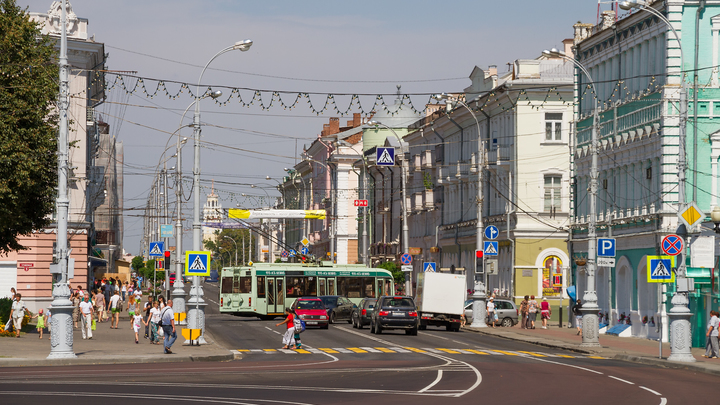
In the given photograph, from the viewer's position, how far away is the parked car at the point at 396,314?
138 feet

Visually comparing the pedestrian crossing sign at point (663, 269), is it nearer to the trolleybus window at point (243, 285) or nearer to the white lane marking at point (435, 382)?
the white lane marking at point (435, 382)

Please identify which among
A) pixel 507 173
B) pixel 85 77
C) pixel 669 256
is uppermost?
pixel 85 77

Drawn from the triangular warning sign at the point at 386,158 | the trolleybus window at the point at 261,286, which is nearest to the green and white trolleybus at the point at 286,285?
the trolleybus window at the point at 261,286

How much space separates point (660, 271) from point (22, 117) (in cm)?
2112

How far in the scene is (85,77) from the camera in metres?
55.0

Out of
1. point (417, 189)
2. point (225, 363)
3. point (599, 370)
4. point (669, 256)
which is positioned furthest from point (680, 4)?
point (417, 189)

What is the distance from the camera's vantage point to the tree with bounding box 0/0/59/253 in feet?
115

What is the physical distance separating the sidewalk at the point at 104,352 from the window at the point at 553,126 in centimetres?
2997

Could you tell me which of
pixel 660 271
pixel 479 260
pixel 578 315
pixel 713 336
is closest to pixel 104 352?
pixel 660 271

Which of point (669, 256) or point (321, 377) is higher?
point (669, 256)

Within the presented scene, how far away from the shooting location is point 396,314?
138 ft

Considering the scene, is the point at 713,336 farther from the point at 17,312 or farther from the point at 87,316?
the point at 17,312

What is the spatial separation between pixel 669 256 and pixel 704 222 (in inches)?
338

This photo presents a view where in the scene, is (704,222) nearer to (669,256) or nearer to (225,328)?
(669,256)
